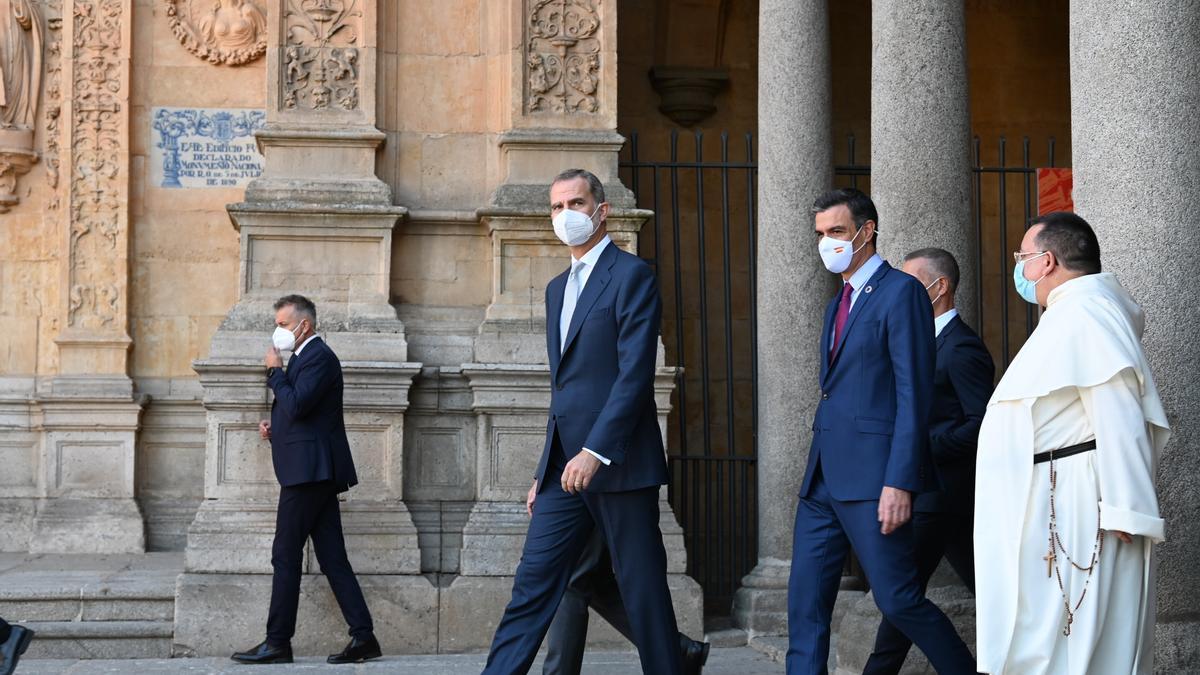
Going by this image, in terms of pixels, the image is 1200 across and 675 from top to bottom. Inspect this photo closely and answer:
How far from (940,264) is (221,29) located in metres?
7.95

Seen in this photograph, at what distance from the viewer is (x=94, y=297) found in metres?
12.9

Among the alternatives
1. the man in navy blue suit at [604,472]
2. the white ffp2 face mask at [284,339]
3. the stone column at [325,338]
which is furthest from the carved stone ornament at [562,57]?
the man in navy blue suit at [604,472]

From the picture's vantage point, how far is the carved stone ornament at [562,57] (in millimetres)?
10000

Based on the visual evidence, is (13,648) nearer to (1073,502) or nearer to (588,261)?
(588,261)

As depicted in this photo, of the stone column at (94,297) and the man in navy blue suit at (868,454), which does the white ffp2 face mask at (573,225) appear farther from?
the stone column at (94,297)

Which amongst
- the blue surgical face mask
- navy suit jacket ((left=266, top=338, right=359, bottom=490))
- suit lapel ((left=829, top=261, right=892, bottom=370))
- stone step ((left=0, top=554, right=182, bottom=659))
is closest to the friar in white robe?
the blue surgical face mask

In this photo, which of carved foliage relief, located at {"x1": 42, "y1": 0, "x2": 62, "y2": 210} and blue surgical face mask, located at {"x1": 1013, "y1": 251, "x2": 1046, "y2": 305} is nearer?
blue surgical face mask, located at {"x1": 1013, "y1": 251, "x2": 1046, "y2": 305}

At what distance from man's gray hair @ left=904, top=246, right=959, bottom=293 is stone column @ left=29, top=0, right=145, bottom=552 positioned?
765cm

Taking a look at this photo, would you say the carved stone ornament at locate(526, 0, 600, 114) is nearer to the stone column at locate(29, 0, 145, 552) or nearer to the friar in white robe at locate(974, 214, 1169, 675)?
the stone column at locate(29, 0, 145, 552)

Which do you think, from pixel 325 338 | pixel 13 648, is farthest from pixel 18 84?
pixel 13 648

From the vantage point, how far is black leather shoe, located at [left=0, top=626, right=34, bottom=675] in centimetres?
646

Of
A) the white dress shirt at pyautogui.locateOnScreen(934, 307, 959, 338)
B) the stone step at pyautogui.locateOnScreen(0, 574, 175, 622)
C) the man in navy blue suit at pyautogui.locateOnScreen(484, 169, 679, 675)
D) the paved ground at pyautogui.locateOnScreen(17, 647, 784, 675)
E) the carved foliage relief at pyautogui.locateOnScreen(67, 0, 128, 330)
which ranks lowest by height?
the paved ground at pyautogui.locateOnScreen(17, 647, 784, 675)

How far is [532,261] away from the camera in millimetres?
9867

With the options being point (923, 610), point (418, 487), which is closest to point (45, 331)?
point (418, 487)
